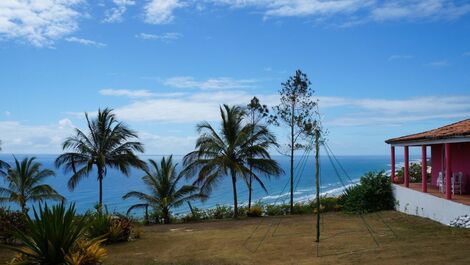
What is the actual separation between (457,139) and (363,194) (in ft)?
20.0

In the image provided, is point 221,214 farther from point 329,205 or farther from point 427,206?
point 427,206

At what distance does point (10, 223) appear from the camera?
13.1 metres

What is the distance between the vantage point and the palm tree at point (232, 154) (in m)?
20.9

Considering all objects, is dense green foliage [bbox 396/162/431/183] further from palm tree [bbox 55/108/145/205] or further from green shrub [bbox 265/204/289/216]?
palm tree [bbox 55/108/145/205]

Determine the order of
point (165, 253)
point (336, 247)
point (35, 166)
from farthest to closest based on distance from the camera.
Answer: point (35, 166), point (165, 253), point (336, 247)

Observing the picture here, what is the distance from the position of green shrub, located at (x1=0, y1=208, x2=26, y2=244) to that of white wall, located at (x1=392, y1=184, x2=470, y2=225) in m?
12.2

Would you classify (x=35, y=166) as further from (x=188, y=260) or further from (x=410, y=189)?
(x=410, y=189)

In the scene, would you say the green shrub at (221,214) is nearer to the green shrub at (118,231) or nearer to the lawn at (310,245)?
the lawn at (310,245)

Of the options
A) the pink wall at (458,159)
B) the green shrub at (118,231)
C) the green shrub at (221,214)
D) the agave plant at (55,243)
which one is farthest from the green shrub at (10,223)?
the pink wall at (458,159)

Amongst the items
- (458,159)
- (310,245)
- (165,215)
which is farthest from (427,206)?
(165,215)

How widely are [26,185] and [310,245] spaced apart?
14440mm

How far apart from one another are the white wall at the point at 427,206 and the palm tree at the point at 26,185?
14.2m

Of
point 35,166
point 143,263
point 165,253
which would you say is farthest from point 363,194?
point 35,166

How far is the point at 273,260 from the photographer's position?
948cm
